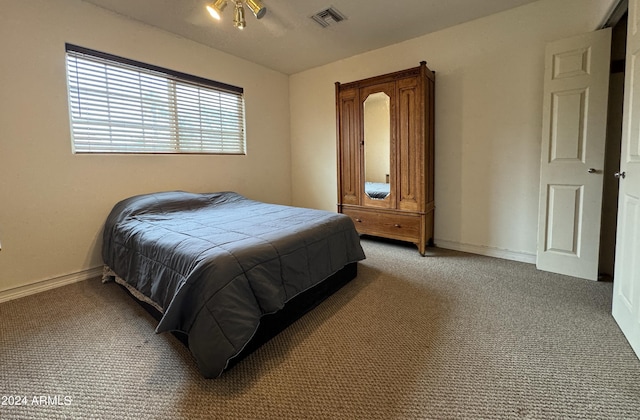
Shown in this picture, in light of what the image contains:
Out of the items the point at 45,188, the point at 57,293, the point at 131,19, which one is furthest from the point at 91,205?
the point at 131,19

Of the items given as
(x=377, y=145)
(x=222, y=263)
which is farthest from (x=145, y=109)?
(x=377, y=145)

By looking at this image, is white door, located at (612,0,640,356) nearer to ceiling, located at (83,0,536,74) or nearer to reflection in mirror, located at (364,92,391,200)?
ceiling, located at (83,0,536,74)

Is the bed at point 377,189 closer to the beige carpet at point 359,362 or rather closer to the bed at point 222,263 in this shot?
the bed at point 222,263

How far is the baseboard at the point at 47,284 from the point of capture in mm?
2261

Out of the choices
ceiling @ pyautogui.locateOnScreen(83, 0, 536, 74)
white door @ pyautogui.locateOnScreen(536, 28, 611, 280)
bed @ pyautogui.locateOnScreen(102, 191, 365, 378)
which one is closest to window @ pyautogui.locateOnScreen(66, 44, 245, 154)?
ceiling @ pyautogui.locateOnScreen(83, 0, 536, 74)

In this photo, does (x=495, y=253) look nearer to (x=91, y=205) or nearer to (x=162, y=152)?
(x=162, y=152)

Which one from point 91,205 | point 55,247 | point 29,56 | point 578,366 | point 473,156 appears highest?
point 29,56

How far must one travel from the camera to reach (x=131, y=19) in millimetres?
2781

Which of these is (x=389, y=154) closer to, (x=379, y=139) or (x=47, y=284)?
(x=379, y=139)

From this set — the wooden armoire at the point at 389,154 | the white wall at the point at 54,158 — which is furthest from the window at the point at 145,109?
the wooden armoire at the point at 389,154

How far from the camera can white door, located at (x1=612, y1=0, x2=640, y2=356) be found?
61.2 inches

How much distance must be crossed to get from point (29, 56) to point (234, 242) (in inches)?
89.4

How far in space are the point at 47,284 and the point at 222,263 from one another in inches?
81.0

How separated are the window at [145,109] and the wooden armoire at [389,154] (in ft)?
4.78
